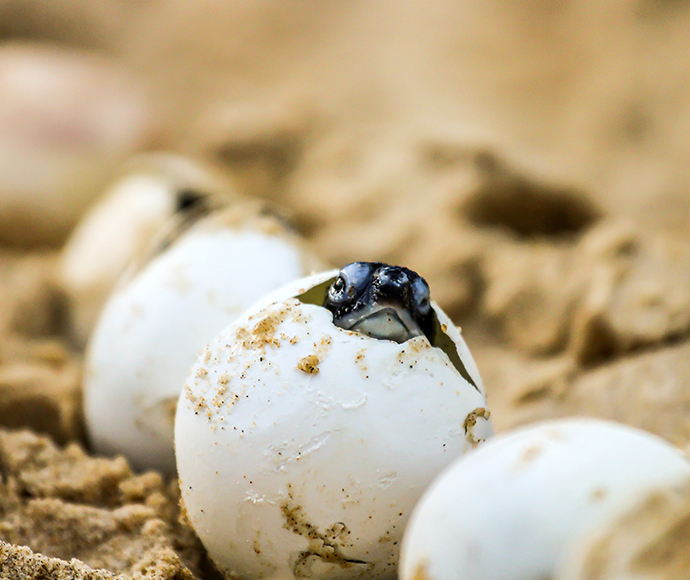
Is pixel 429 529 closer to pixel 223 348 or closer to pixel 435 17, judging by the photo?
pixel 223 348

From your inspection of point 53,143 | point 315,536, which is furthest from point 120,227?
point 315,536

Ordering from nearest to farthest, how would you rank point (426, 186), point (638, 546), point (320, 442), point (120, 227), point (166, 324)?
1. point (638, 546)
2. point (320, 442)
3. point (166, 324)
4. point (120, 227)
5. point (426, 186)

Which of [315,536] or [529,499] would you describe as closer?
[529,499]

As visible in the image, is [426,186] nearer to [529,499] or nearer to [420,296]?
[420,296]

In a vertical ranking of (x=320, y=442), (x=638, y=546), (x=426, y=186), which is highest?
(x=426, y=186)

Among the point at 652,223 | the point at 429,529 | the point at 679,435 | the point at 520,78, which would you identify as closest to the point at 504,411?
the point at 679,435
